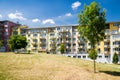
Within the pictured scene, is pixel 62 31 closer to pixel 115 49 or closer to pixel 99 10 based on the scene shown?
pixel 115 49

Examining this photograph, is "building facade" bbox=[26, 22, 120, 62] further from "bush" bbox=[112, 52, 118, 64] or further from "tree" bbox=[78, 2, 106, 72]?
"tree" bbox=[78, 2, 106, 72]

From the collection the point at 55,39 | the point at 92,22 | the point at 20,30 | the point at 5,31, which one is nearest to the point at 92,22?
the point at 92,22

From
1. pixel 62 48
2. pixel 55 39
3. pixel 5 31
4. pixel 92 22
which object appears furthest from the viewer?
pixel 5 31

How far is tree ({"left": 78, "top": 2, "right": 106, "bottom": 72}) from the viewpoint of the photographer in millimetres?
34625

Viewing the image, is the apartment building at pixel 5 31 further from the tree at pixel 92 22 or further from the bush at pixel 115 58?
the tree at pixel 92 22

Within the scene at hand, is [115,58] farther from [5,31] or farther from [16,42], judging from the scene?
[5,31]

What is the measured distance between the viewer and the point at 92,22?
34344 millimetres

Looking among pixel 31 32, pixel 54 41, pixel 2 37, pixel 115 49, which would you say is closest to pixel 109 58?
pixel 115 49

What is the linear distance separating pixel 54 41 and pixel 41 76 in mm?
72231

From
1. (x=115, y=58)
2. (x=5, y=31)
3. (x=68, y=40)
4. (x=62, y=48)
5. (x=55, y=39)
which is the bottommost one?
(x=115, y=58)

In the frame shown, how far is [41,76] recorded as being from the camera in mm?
26281

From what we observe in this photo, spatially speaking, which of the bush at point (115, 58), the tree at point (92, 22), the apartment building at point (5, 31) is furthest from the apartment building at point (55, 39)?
the tree at point (92, 22)

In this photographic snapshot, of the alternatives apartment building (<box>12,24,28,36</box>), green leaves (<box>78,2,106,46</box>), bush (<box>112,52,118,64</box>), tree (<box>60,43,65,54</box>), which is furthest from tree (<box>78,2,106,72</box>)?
apartment building (<box>12,24,28,36</box>)

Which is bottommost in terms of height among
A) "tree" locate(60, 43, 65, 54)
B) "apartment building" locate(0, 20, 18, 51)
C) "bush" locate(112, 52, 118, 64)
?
"bush" locate(112, 52, 118, 64)
